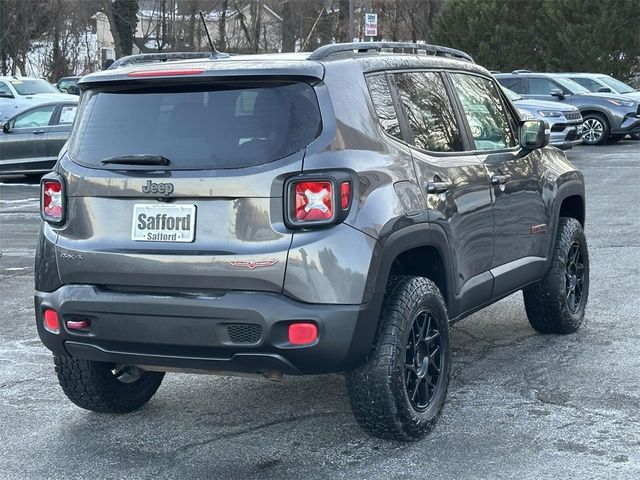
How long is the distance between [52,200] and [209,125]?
0.85 metres

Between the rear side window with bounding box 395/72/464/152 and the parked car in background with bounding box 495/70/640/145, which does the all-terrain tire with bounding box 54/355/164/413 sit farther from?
the parked car in background with bounding box 495/70/640/145

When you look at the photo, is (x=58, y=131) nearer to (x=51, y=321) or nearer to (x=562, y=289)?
(x=562, y=289)

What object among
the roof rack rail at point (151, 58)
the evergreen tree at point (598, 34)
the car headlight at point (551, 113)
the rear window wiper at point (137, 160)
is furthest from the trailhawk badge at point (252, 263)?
the evergreen tree at point (598, 34)

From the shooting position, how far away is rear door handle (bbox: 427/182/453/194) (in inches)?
203

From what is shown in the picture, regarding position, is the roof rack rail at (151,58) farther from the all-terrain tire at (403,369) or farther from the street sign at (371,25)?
the street sign at (371,25)

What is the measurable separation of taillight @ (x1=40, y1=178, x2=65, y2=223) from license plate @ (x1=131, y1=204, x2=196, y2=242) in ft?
1.36

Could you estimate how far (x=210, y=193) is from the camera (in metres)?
4.51

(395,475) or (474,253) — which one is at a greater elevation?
(474,253)

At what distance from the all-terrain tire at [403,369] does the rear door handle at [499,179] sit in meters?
0.97

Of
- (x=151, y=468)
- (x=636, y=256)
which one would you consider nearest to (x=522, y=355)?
(x=151, y=468)

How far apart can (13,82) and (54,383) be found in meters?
21.8

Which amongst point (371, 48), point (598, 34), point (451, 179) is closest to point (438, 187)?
point (451, 179)

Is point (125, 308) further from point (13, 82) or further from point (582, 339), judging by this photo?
point (13, 82)

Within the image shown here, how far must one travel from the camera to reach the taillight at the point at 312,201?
14.5 ft
